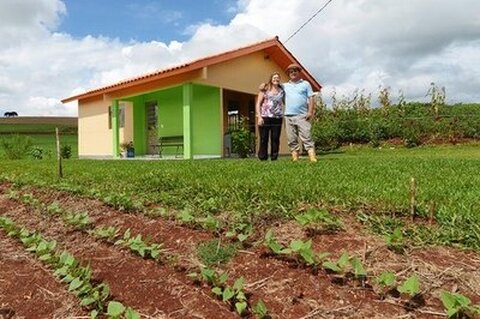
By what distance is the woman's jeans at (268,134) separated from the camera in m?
8.76

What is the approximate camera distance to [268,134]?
891cm

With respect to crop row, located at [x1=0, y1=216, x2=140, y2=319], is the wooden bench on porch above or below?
above

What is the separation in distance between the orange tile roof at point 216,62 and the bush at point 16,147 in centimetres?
301

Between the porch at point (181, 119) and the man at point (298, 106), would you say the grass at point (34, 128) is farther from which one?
the man at point (298, 106)

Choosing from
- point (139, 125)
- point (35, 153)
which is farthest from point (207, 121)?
point (35, 153)

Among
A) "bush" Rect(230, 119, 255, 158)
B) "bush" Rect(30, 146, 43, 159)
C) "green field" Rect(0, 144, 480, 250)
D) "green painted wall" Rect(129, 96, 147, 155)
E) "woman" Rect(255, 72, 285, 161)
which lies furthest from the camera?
"green painted wall" Rect(129, 96, 147, 155)

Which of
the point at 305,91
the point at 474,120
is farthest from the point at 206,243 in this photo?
the point at 474,120

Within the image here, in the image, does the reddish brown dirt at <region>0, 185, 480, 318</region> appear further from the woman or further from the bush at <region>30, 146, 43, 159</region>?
the bush at <region>30, 146, 43, 159</region>

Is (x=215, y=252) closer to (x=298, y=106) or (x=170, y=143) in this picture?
(x=298, y=106)

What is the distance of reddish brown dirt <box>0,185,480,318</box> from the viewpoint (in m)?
2.20

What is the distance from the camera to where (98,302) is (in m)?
2.54

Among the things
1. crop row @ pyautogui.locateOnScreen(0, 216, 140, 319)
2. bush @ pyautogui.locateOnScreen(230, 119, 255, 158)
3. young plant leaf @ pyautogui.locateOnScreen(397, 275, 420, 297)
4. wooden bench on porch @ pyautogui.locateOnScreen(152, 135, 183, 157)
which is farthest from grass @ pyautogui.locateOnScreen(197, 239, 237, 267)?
wooden bench on porch @ pyautogui.locateOnScreen(152, 135, 183, 157)

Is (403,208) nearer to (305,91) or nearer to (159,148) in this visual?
(305,91)

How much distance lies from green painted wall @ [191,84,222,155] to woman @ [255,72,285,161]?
21.0 feet
